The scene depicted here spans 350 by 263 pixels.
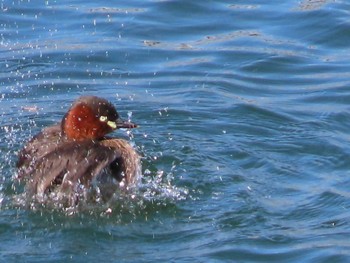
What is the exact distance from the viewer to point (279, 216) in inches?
390

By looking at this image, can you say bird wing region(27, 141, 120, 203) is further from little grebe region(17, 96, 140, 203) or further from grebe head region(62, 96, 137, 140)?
grebe head region(62, 96, 137, 140)

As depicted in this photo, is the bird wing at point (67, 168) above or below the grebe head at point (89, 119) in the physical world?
below

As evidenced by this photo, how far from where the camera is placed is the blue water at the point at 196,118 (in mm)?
9555

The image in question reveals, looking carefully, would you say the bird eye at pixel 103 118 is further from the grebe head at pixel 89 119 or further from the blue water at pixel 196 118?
the blue water at pixel 196 118

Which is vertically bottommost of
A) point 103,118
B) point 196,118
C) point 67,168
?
point 196,118

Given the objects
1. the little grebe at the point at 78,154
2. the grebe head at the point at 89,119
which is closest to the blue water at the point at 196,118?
the little grebe at the point at 78,154

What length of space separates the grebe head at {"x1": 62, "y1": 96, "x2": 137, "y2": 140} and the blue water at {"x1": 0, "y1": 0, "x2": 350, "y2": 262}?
0.56 m

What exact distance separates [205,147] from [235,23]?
4186 mm

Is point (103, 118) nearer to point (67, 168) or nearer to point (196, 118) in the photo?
point (67, 168)

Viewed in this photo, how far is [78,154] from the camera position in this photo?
405 inches

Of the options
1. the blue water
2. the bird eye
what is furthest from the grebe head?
the blue water

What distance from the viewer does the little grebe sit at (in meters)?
10.2

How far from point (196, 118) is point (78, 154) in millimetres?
2044

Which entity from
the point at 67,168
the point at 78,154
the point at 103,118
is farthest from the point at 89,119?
the point at 67,168
